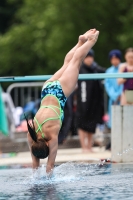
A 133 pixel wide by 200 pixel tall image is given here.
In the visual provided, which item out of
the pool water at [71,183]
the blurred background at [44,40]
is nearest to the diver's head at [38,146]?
the pool water at [71,183]

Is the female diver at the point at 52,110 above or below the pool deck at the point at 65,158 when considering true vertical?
above

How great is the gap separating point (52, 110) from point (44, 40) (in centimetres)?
1839

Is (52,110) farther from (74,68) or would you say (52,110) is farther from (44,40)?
(44,40)

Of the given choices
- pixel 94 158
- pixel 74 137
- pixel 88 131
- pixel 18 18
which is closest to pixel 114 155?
pixel 94 158

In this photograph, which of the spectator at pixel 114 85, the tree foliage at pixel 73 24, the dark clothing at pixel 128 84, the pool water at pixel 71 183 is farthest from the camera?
the tree foliage at pixel 73 24

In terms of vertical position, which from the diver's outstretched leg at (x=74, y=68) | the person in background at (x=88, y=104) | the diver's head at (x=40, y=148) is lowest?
the person in background at (x=88, y=104)

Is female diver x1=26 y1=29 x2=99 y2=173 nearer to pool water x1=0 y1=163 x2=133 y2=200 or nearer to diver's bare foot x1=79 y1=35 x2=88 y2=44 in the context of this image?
diver's bare foot x1=79 y1=35 x2=88 y2=44

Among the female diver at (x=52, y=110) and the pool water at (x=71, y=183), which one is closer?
the pool water at (x=71, y=183)

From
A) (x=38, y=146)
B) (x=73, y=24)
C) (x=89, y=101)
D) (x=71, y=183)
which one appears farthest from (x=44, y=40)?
(x=71, y=183)

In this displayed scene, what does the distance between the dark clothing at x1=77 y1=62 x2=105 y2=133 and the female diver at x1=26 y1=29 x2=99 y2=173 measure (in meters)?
3.82

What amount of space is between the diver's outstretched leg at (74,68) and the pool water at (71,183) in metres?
1.13

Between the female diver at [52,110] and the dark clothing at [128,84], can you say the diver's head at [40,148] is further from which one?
the dark clothing at [128,84]

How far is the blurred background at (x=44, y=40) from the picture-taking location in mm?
17500

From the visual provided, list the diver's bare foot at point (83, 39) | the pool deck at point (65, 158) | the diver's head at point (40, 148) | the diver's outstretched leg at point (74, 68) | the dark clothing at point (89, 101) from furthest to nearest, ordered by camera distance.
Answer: the dark clothing at point (89, 101)
the pool deck at point (65, 158)
the diver's bare foot at point (83, 39)
the diver's outstretched leg at point (74, 68)
the diver's head at point (40, 148)
